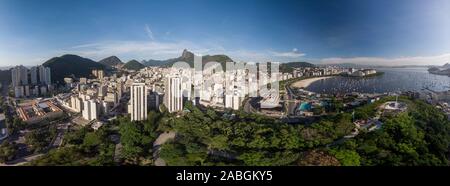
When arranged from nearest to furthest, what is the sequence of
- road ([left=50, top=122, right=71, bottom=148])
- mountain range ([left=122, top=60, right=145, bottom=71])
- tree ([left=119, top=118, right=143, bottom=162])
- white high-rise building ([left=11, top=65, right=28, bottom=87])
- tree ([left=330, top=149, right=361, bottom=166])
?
tree ([left=330, top=149, right=361, bottom=166]), tree ([left=119, top=118, right=143, bottom=162]), road ([left=50, top=122, right=71, bottom=148]), white high-rise building ([left=11, top=65, right=28, bottom=87]), mountain range ([left=122, top=60, right=145, bottom=71])

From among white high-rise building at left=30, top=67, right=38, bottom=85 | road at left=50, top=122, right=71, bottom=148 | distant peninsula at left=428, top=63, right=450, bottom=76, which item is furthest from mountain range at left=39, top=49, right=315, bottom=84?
distant peninsula at left=428, top=63, right=450, bottom=76

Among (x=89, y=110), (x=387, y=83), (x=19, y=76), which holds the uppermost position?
(x=19, y=76)

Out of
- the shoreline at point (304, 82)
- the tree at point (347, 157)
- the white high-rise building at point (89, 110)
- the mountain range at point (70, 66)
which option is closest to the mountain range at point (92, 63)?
the mountain range at point (70, 66)

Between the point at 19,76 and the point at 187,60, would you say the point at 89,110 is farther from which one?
the point at 187,60

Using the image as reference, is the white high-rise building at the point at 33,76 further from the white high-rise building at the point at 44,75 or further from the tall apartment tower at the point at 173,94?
the tall apartment tower at the point at 173,94

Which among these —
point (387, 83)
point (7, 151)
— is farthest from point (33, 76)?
point (387, 83)

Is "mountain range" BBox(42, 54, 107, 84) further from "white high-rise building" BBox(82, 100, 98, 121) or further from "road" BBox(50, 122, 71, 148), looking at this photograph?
"road" BBox(50, 122, 71, 148)
